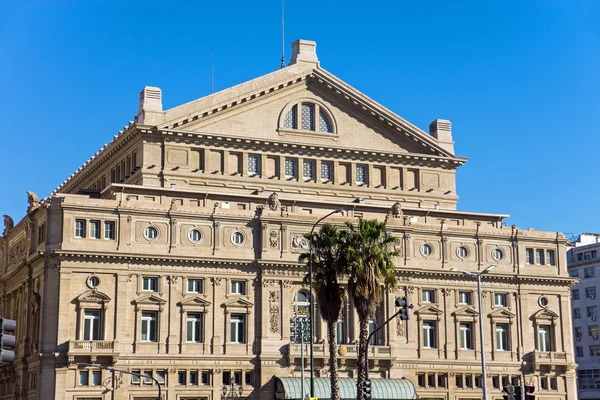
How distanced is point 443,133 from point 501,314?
65.7ft

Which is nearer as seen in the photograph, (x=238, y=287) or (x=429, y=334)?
(x=238, y=287)

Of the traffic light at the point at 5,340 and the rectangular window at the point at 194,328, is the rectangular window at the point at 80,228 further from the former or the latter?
the traffic light at the point at 5,340

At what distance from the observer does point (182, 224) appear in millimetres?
83312

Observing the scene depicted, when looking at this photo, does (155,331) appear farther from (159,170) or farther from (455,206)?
(455,206)

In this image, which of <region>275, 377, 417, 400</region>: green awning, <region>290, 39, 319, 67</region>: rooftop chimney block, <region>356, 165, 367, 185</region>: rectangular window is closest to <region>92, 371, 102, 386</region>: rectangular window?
<region>275, 377, 417, 400</region>: green awning

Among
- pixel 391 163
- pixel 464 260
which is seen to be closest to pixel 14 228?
pixel 391 163

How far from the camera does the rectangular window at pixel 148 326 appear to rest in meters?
80.6

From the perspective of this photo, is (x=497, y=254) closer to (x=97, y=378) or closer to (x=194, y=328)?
(x=194, y=328)

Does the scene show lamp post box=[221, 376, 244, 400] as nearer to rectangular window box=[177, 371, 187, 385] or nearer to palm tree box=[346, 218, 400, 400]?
rectangular window box=[177, 371, 187, 385]

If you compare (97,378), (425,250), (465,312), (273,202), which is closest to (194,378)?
(97,378)

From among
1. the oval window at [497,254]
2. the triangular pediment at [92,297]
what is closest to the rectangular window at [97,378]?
the triangular pediment at [92,297]

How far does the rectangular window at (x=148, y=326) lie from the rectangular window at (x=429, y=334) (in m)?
Answer: 25.0

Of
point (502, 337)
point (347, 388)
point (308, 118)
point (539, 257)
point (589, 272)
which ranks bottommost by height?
point (347, 388)

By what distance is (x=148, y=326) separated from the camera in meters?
80.9
